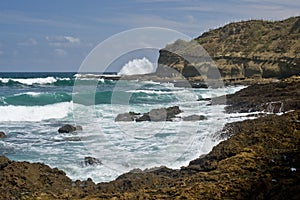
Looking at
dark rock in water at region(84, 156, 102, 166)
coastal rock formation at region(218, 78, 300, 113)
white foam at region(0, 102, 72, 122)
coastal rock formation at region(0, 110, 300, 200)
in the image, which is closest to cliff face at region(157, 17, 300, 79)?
white foam at region(0, 102, 72, 122)

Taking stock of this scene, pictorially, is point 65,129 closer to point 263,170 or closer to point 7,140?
point 7,140

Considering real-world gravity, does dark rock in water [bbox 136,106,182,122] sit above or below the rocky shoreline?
below

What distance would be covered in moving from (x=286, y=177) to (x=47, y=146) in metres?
10.5

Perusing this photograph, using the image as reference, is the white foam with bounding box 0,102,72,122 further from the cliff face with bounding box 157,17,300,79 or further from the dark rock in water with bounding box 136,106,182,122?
the cliff face with bounding box 157,17,300,79

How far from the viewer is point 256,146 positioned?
5953mm

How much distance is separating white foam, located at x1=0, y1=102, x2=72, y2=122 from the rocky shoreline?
18559mm

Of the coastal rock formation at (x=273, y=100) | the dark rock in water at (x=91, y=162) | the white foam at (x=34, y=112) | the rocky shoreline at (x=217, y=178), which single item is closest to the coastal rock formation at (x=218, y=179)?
the rocky shoreline at (x=217, y=178)

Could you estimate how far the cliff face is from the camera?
161 feet

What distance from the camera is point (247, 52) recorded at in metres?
57.7

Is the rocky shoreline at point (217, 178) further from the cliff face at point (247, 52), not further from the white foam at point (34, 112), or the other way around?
the cliff face at point (247, 52)

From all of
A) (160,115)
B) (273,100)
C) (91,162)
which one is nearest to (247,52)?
(273,100)

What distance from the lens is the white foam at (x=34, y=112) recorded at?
2612 centimetres

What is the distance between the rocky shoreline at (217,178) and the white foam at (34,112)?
1856 centimetres

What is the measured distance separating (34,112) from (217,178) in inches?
949
